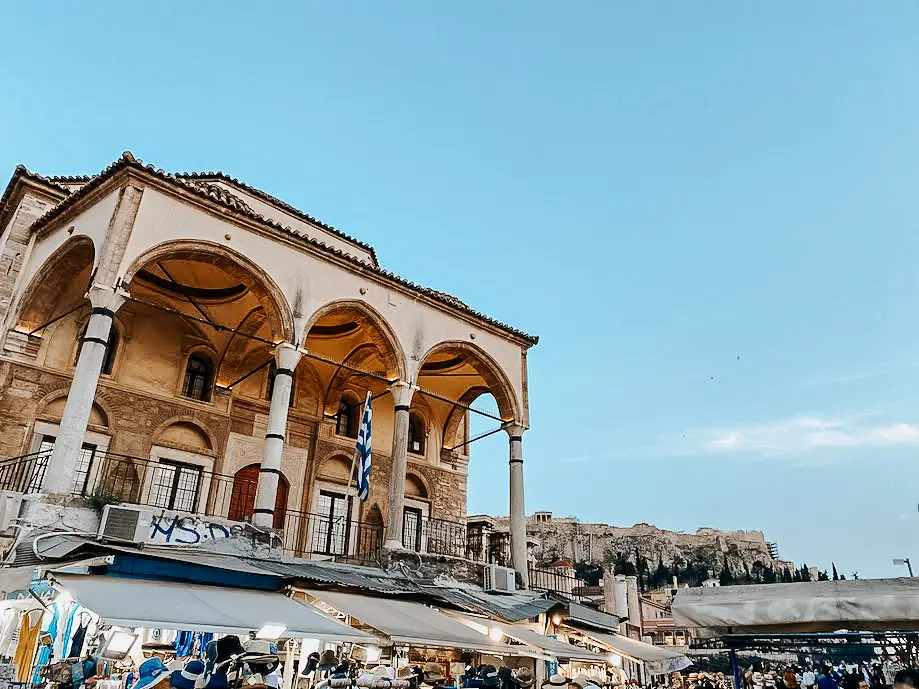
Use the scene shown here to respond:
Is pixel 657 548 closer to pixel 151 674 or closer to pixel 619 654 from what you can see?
pixel 619 654

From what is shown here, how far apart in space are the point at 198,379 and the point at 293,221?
4.44m

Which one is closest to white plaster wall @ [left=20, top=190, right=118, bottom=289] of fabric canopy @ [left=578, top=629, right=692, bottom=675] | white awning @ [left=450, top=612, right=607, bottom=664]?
white awning @ [left=450, top=612, right=607, bottom=664]

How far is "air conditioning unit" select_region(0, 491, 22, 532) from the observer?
9102mm

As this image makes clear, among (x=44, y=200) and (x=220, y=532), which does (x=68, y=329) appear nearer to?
(x=44, y=200)

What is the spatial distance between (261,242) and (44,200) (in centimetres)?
487

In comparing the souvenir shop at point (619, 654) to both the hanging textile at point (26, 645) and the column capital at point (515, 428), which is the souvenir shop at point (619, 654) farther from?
the hanging textile at point (26, 645)

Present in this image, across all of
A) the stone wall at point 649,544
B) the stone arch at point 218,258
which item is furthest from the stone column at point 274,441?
the stone wall at point 649,544

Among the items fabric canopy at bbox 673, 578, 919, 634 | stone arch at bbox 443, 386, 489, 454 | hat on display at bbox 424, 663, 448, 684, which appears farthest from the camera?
stone arch at bbox 443, 386, 489, 454

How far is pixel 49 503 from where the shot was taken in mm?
9133

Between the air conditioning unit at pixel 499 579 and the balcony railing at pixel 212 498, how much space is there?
1527 mm

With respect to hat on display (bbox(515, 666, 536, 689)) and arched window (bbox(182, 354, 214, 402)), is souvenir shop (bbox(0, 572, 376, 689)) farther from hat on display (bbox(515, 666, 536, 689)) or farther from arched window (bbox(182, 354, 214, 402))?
arched window (bbox(182, 354, 214, 402))

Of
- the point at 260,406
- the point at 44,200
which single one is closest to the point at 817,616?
the point at 260,406

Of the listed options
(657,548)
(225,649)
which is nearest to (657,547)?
(657,548)

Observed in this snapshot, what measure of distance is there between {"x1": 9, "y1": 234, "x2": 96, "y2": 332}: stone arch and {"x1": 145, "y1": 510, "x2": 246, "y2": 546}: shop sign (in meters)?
4.96
